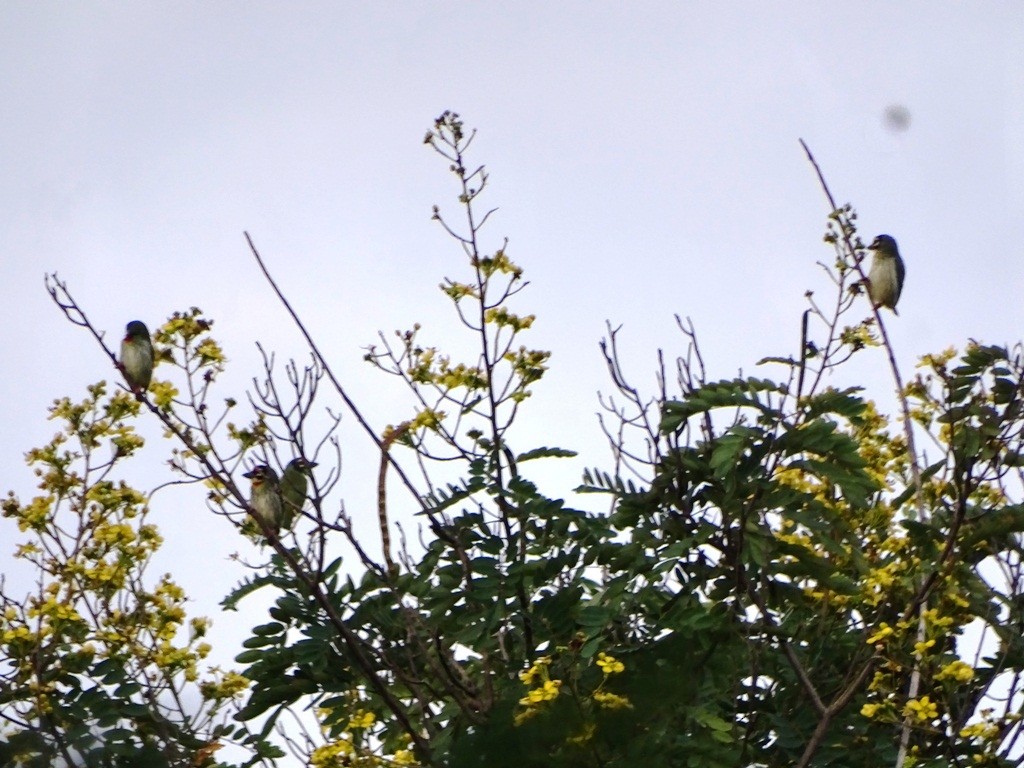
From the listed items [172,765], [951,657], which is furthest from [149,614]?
[951,657]

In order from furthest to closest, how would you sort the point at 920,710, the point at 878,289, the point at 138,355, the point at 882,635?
the point at 878,289, the point at 138,355, the point at 882,635, the point at 920,710

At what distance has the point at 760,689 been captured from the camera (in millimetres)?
4605

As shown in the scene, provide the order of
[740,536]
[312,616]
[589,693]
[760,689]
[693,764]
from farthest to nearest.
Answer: [760,689]
[312,616]
[740,536]
[693,764]
[589,693]

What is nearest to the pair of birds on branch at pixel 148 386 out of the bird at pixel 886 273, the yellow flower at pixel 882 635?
the yellow flower at pixel 882 635

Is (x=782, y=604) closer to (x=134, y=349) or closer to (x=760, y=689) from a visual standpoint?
(x=760, y=689)

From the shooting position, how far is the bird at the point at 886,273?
7871mm

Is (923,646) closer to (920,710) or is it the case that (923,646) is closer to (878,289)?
(920,710)

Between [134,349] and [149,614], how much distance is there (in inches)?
135

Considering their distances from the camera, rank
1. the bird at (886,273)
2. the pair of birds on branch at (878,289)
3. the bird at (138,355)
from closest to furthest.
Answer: the bird at (138,355)
the pair of birds on branch at (878,289)
the bird at (886,273)

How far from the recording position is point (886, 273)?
311 inches

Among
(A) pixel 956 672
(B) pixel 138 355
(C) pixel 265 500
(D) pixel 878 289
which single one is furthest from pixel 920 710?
(B) pixel 138 355

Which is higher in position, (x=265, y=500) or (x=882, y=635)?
(x=265, y=500)

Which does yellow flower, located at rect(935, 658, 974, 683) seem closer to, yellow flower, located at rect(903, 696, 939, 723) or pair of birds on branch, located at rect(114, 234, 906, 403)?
yellow flower, located at rect(903, 696, 939, 723)

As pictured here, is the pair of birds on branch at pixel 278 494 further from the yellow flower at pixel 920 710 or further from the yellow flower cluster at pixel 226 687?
the yellow flower at pixel 920 710
